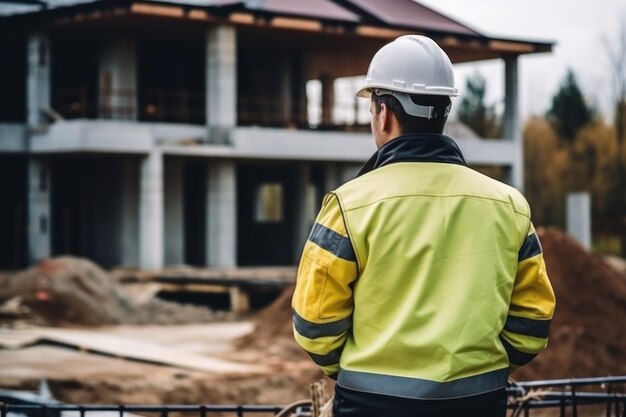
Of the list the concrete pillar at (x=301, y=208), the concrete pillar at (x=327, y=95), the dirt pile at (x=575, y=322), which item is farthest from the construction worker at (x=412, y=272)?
the concrete pillar at (x=327, y=95)

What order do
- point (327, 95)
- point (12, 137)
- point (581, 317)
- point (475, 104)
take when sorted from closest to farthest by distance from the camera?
point (581, 317)
point (12, 137)
point (327, 95)
point (475, 104)

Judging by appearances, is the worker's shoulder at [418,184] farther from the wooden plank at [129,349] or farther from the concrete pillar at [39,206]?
A: the concrete pillar at [39,206]

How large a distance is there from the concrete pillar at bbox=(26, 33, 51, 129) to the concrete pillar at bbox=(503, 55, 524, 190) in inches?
570

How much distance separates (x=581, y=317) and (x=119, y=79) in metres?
17.2

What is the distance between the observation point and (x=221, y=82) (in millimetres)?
31594

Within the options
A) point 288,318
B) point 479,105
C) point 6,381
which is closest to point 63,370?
point 6,381

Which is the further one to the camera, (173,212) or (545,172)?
(545,172)

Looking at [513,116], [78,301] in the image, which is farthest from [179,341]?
[513,116]

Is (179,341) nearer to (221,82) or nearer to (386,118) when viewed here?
(221,82)

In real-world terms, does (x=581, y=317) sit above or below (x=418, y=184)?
below

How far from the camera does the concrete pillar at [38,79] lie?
31438 millimetres

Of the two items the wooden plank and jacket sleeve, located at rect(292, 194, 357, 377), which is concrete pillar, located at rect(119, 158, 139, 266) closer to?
the wooden plank

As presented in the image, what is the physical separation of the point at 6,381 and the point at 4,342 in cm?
390

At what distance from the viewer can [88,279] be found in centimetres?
2473
